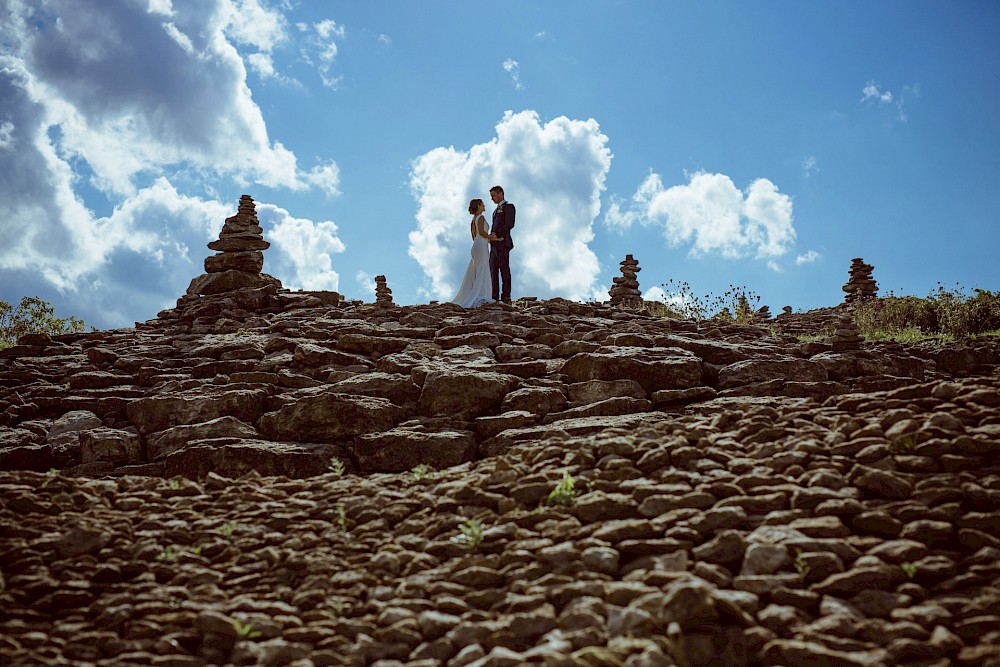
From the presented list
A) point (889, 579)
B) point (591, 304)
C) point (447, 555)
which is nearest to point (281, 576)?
point (447, 555)

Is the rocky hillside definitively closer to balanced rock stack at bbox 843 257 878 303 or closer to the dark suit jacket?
the dark suit jacket

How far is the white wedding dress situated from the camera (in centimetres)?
1611

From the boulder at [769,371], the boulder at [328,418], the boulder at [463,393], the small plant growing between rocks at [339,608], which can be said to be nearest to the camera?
the small plant growing between rocks at [339,608]

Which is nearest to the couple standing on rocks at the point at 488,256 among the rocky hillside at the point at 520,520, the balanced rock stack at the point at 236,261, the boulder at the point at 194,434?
the balanced rock stack at the point at 236,261

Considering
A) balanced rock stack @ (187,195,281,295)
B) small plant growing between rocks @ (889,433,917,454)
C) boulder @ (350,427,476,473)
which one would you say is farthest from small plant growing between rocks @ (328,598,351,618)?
balanced rock stack @ (187,195,281,295)

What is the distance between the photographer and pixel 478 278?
16.3 metres

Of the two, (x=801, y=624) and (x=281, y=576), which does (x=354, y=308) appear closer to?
(x=281, y=576)

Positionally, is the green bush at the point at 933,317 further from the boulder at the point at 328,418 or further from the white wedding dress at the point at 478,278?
the boulder at the point at 328,418

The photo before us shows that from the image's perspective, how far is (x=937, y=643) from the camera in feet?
10.7

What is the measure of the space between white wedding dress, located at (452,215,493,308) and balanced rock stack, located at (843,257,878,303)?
14410mm

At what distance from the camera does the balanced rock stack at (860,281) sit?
2438cm

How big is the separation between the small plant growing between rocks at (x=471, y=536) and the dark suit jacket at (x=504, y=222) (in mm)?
11350

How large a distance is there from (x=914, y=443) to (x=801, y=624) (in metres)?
2.16

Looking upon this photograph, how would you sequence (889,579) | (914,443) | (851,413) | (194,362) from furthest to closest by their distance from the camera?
(194,362) < (851,413) < (914,443) < (889,579)
